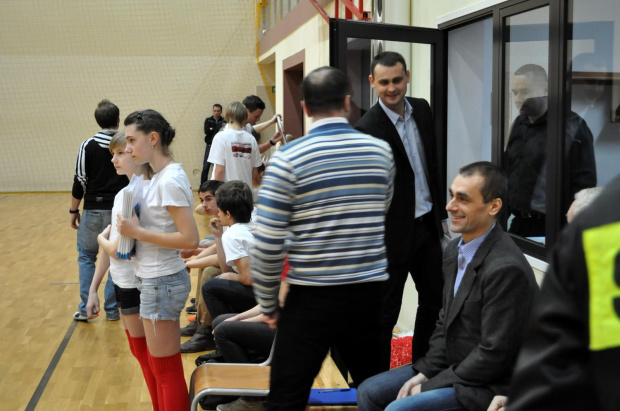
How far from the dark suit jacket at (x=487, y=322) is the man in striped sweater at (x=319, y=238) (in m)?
0.30

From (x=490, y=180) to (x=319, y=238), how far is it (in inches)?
26.7

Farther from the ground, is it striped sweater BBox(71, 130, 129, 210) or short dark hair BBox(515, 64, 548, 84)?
short dark hair BBox(515, 64, 548, 84)

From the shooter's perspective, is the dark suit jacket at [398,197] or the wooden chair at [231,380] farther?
the dark suit jacket at [398,197]

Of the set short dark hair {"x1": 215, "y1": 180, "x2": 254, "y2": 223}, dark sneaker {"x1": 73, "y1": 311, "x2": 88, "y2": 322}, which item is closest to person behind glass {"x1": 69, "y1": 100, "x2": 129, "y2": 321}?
dark sneaker {"x1": 73, "y1": 311, "x2": 88, "y2": 322}

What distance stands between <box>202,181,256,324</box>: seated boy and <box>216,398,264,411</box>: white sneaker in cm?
55

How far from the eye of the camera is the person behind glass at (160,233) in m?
3.00

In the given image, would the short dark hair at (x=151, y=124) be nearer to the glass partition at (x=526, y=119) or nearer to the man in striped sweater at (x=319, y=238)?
the man in striped sweater at (x=319, y=238)

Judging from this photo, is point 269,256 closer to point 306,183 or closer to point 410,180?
point 306,183

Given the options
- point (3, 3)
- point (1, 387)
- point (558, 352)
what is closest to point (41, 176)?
point (3, 3)

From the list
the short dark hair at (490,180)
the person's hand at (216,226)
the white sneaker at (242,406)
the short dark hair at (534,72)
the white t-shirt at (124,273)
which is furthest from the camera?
the person's hand at (216,226)

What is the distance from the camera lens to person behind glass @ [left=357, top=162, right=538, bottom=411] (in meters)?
2.32

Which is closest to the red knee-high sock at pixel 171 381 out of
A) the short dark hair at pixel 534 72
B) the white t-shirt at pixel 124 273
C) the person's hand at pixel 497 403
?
the white t-shirt at pixel 124 273

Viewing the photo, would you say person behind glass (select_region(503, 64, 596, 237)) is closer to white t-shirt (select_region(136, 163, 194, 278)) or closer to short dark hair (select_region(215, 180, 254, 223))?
short dark hair (select_region(215, 180, 254, 223))

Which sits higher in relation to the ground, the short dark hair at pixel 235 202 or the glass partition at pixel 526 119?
the glass partition at pixel 526 119
